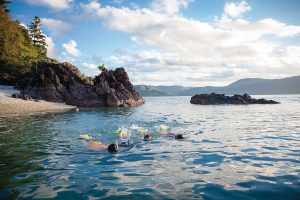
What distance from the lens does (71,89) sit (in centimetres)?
6488

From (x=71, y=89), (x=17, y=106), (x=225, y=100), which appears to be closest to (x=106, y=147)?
(x=17, y=106)

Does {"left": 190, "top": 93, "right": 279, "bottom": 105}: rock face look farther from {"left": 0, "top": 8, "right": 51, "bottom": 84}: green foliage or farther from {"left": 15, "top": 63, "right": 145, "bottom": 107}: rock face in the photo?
{"left": 0, "top": 8, "right": 51, "bottom": 84}: green foliage

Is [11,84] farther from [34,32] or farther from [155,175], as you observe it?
[155,175]

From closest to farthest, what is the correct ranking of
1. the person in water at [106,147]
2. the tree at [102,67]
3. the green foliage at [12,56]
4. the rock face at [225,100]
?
the person in water at [106,147] < the green foliage at [12,56] < the rock face at [225,100] < the tree at [102,67]

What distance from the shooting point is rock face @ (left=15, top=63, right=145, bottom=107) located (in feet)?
200

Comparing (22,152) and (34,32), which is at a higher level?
(34,32)

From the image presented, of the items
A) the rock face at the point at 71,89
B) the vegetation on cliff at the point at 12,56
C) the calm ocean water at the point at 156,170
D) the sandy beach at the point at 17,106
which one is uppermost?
the vegetation on cliff at the point at 12,56

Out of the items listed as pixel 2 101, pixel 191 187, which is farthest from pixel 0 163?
pixel 2 101

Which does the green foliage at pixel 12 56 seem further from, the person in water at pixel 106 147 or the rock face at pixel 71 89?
the person in water at pixel 106 147

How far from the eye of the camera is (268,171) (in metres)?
9.70

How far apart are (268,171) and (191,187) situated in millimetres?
3648

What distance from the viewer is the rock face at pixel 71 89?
200 ft

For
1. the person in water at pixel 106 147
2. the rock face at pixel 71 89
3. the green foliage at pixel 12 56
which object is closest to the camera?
the person in water at pixel 106 147

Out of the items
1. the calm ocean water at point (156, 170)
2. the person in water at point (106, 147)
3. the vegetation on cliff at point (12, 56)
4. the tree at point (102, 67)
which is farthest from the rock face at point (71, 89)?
the person in water at point (106, 147)
